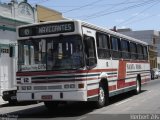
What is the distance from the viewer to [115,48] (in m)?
17.9

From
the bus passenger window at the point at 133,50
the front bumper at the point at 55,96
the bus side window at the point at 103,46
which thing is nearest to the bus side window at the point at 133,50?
the bus passenger window at the point at 133,50

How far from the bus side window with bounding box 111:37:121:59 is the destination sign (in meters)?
3.88

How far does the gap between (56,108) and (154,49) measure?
239ft

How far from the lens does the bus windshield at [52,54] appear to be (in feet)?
45.6

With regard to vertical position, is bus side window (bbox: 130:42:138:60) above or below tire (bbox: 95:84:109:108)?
above

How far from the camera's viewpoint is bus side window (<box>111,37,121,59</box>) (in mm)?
17594

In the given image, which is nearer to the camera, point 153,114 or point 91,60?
point 153,114

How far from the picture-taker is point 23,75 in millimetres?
14547

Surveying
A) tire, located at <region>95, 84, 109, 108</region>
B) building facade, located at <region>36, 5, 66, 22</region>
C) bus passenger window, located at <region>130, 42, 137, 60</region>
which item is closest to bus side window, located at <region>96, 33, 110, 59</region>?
tire, located at <region>95, 84, 109, 108</region>

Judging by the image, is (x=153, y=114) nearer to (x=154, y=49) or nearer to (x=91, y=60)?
(x=91, y=60)

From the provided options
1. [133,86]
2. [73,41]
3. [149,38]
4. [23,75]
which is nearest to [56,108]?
[23,75]

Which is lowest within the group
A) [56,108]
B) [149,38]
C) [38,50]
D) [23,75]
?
[56,108]

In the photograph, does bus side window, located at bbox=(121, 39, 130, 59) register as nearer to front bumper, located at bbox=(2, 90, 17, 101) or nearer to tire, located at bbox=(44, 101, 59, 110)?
tire, located at bbox=(44, 101, 59, 110)

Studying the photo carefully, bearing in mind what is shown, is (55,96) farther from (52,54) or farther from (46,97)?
(52,54)
